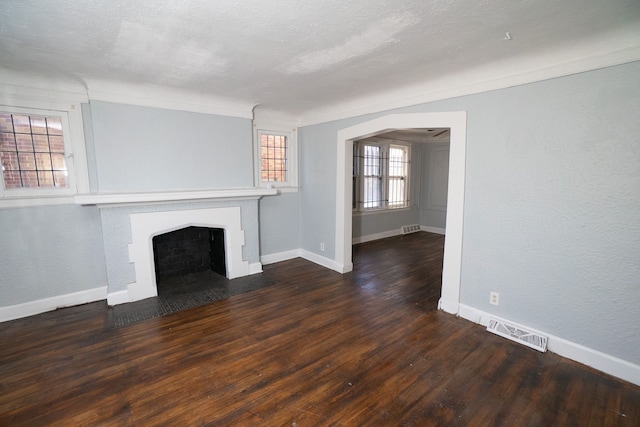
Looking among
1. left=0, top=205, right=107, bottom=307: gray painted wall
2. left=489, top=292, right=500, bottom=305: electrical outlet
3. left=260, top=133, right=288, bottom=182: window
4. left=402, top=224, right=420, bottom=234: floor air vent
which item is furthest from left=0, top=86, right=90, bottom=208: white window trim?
left=402, top=224, right=420, bottom=234: floor air vent

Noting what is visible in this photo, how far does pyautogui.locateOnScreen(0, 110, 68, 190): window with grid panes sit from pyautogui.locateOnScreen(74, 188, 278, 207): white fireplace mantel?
459mm

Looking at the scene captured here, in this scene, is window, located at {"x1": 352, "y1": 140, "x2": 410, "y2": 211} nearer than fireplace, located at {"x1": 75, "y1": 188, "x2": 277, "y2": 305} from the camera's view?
No

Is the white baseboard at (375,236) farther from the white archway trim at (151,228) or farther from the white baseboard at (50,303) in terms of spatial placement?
the white baseboard at (50,303)

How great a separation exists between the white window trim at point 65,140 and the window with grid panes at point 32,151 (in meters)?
0.05

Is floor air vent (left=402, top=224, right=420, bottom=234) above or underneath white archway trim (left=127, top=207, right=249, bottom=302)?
underneath

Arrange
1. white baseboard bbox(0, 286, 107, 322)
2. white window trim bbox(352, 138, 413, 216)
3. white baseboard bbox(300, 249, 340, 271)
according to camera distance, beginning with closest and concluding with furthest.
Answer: white baseboard bbox(0, 286, 107, 322), white baseboard bbox(300, 249, 340, 271), white window trim bbox(352, 138, 413, 216)

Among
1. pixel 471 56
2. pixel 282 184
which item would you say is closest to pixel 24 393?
pixel 282 184

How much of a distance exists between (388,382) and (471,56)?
8.68ft

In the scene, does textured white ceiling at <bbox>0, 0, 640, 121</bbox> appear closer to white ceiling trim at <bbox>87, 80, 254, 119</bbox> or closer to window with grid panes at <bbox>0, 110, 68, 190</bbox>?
white ceiling trim at <bbox>87, 80, 254, 119</bbox>

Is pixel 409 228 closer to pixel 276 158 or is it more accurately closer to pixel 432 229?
pixel 432 229

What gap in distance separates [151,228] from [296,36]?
2751mm

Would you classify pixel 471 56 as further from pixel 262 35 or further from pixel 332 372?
pixel 332 372

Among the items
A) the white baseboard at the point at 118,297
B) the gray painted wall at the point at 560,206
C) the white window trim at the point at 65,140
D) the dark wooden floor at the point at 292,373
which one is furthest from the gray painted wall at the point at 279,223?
the gray painted wall at the point at 560,206

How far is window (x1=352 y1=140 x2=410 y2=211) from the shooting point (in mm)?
6281
